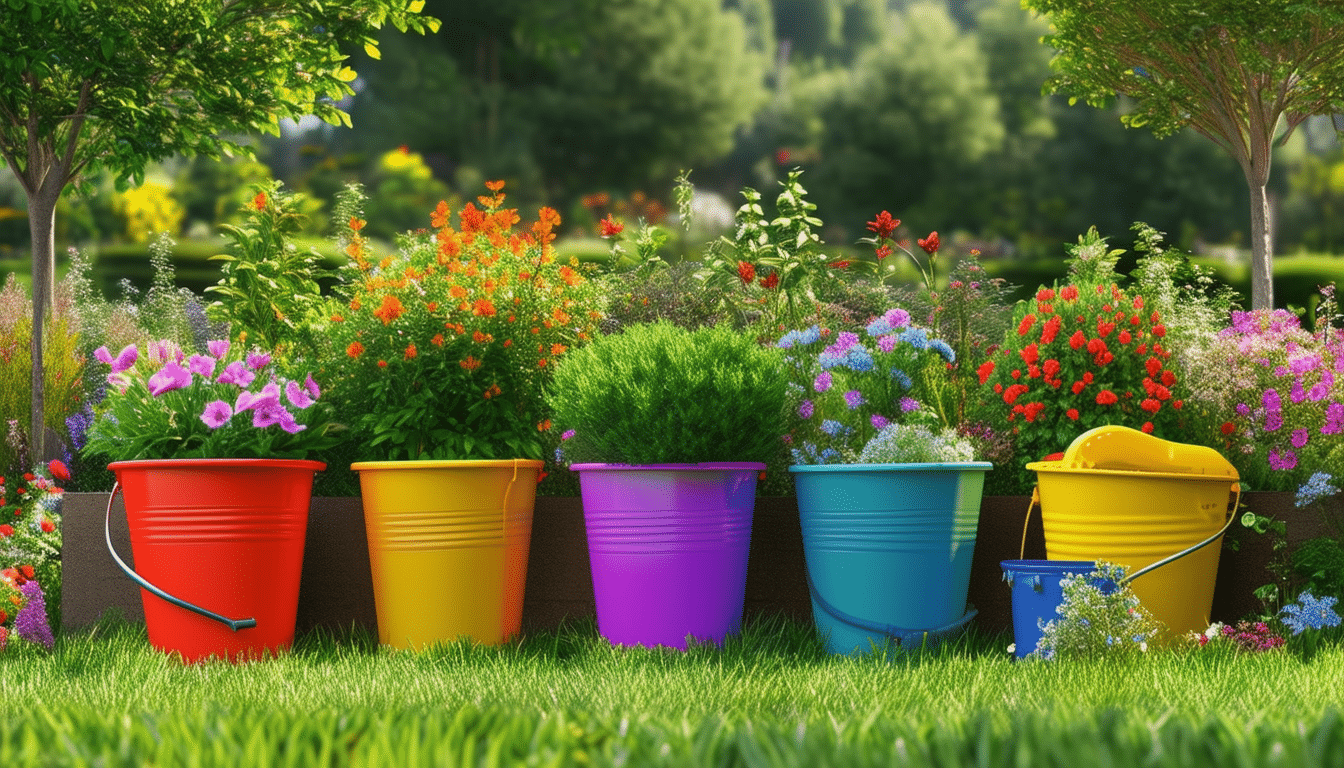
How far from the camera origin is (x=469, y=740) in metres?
1.58

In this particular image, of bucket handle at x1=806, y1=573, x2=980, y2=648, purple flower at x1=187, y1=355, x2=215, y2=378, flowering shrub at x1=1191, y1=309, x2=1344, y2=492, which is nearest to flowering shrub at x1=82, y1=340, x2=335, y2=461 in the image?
purple flower at x1=187, y1=355, x2=215, y2=378

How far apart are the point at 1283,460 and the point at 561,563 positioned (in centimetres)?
252

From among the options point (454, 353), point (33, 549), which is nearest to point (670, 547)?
point (454, 353)

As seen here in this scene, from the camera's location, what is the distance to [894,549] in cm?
340

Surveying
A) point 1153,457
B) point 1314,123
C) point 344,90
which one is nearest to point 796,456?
point 1153,457

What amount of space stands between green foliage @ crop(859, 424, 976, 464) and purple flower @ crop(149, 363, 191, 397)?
2232 mm

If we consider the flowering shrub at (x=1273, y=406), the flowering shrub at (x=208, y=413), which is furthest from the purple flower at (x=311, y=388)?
the flowering shrub at (x=1273, y=406)

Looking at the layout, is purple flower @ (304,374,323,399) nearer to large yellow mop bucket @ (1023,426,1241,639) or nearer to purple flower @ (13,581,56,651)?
purple flower @ (13,581,56,651)

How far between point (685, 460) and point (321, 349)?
6.45 feet

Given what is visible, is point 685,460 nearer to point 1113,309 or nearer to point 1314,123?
point 1113,309

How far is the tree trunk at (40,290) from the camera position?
5707mm

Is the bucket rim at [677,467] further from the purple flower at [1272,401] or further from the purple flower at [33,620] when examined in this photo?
the purple flower at [33,620]

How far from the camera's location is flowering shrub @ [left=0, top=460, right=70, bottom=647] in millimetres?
3961

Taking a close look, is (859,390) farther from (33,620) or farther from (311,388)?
(33,620)
